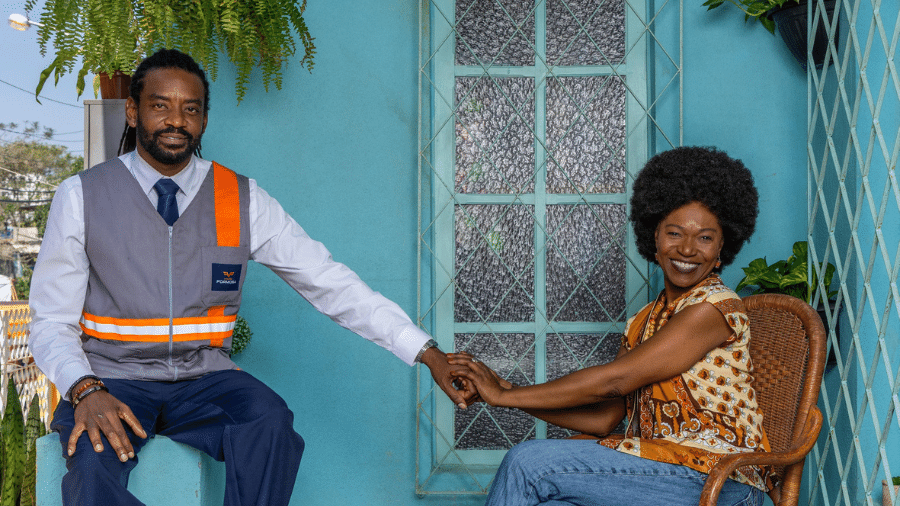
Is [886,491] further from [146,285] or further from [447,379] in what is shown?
[146,285]

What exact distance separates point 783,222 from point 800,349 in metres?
1.08

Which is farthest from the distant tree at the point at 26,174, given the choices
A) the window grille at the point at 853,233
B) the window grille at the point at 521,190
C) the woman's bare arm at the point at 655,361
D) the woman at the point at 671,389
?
the window grille at the point at 853,233

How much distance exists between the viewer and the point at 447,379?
6.73 ft

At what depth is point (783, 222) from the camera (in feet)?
8.84

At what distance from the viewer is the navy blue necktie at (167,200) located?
1.98 metres

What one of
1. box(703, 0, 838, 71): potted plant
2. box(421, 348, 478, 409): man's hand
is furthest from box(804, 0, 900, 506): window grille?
box(421, 348, 478, 409): man's hand

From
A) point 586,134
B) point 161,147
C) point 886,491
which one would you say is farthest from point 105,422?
point 886,491

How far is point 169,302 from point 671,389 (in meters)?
1.33

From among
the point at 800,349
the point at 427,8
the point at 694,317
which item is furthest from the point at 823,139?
the point at 427,8

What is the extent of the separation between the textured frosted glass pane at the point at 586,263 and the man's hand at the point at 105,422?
1614 mm

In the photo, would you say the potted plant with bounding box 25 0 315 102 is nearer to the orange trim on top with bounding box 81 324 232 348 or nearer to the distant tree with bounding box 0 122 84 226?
the orange trim on top with bounding box 81 324 232 348

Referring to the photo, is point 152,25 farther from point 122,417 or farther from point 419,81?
point 122,417

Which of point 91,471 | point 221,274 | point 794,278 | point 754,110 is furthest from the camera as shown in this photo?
point 754,110

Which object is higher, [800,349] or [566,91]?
[566,91]
